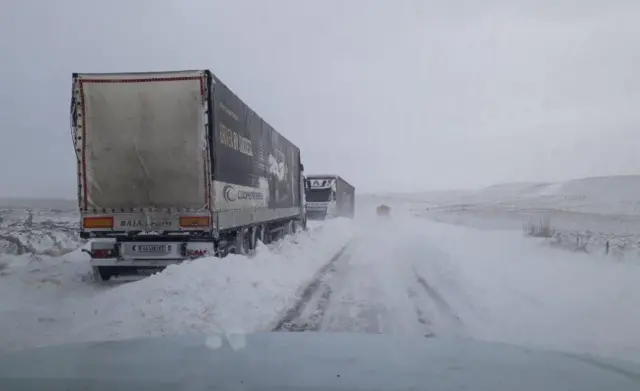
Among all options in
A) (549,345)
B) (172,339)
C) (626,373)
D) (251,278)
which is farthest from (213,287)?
(626,373)

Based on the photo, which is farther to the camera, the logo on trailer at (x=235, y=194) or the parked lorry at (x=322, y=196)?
the parked lorry at (x=322, y=196)

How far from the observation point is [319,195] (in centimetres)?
3862

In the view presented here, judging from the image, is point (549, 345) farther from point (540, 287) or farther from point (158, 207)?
point (158, 207)

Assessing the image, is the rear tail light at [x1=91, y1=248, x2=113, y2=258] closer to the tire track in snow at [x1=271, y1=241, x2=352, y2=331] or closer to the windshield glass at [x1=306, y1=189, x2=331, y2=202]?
the tire track in snow at [x1=271, y1=241, x2=352, y2=331]

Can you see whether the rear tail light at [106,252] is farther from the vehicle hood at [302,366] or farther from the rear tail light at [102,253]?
the vehicle hood at [302,366]

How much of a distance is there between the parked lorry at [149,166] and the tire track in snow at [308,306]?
2233 mm

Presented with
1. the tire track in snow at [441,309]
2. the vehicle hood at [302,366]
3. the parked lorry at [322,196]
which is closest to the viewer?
the vehicle hood at [302,366]

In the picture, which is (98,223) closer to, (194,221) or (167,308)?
(194,221)

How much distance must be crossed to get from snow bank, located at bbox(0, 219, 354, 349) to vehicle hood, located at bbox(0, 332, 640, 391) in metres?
1.70

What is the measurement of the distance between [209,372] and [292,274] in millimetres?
7820

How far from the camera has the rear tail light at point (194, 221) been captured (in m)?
10.2

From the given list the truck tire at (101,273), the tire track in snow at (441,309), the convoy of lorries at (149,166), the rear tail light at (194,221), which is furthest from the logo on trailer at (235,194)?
the tire track in snow at (441,309)

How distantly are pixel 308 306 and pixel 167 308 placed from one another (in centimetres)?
228

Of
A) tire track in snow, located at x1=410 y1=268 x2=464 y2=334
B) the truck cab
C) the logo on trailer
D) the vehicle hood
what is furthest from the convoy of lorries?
the truck cab
